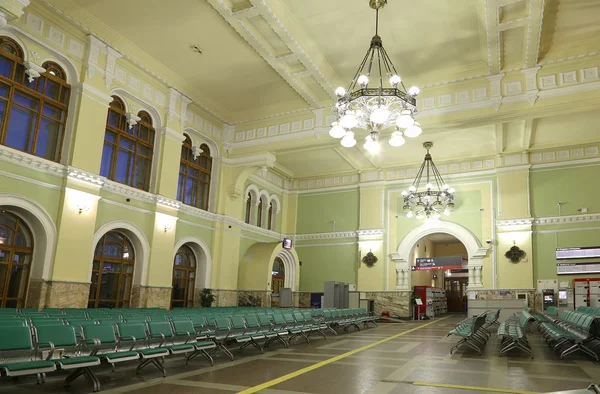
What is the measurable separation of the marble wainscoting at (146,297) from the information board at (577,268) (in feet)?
41.1

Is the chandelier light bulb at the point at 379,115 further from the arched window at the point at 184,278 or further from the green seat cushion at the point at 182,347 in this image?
the arched window at the point at 184,278

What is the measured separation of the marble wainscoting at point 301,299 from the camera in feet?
61.3

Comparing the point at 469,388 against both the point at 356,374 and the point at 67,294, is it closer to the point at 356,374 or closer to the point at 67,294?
the point at 356,374

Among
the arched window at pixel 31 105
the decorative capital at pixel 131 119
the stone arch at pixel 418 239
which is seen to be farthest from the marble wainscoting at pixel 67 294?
the stone arch at pixel 418 239

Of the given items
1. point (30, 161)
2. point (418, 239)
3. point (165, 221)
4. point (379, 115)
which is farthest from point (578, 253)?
point (30, 161)

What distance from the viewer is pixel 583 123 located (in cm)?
1356

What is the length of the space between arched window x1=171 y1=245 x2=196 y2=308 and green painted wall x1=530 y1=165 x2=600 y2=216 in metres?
11.8

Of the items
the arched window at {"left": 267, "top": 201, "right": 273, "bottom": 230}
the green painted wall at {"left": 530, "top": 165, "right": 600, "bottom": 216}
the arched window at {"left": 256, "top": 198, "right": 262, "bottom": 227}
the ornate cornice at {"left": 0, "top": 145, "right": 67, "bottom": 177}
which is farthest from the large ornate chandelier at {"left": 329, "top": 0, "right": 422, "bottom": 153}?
the arched window at {"left": 267, "top": 201, "right": 273, "bottom": 230}

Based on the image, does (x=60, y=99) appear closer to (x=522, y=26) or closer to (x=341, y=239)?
(x=522, y=26)

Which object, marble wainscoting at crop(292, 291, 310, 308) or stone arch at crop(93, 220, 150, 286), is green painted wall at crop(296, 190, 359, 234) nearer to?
marble wainscoting at crop(292, 291, 310, 308)

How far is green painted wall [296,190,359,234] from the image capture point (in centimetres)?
1880

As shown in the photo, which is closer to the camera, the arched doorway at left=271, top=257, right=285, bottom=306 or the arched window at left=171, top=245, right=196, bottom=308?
the arched window at left=171, top=245, right=196, bottom=308

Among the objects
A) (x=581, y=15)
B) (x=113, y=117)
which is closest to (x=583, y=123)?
(x=581, y=15)

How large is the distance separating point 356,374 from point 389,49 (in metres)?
7.48
